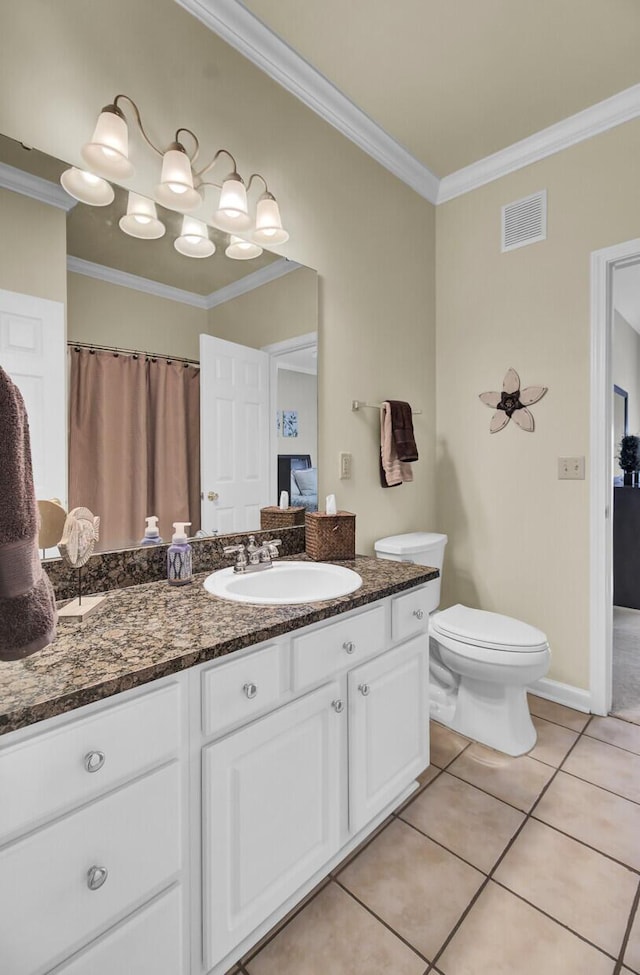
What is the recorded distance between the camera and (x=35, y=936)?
744 mm

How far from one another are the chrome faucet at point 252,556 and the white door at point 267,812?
0.46 m

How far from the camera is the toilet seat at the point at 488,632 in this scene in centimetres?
180

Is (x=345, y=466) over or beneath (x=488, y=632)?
over

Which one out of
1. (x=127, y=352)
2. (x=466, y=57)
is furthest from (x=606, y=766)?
(x=466, y=57)

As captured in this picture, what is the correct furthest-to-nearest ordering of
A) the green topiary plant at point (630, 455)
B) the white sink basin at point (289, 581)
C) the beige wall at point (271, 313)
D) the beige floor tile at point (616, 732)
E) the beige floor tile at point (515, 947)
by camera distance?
the green topiary plant at point (630, 455) < the beige floor tile at point (616, 732) < the beige wall at point (271, 313) < the white sink basin at point (289, 581) < the beige floor tile at point (515, 947)

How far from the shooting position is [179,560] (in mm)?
1419

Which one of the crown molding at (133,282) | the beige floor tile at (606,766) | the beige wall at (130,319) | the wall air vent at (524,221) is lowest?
the beige floor tile at (606,766)

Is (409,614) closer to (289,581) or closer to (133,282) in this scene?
(289,581)

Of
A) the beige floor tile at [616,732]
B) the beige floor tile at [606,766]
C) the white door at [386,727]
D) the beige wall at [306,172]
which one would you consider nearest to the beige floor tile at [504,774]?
the beige floor tile at [606,766]

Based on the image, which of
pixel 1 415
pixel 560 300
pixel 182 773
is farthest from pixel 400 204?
pixel 182 773

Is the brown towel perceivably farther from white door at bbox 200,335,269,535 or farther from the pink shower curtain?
the pink shower curtain

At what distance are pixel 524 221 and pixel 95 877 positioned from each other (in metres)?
2.89

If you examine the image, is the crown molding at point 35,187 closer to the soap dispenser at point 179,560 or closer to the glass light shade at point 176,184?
the glass light shade at point 176,184

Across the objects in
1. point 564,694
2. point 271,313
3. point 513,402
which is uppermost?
point 271,313
